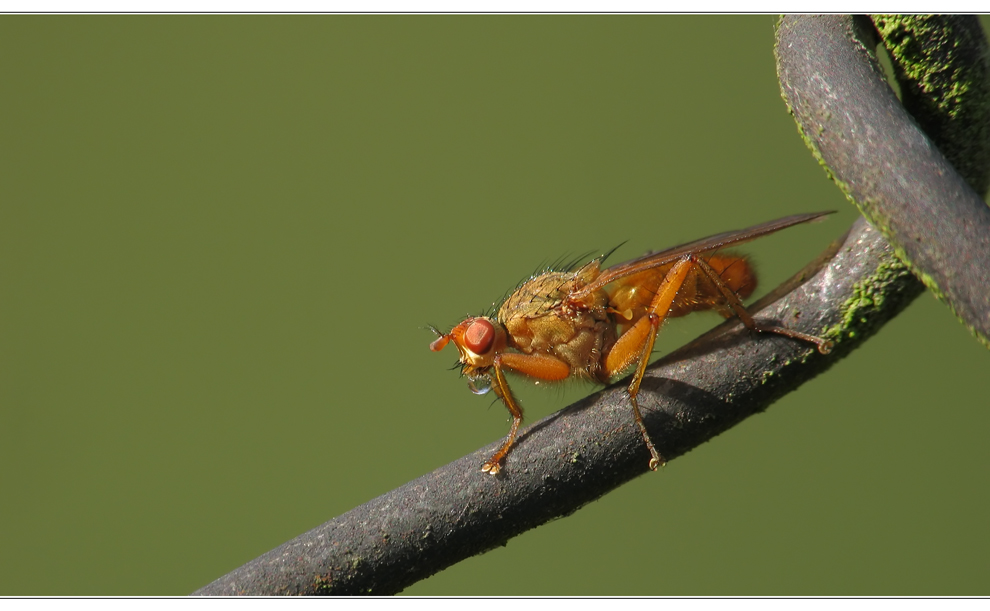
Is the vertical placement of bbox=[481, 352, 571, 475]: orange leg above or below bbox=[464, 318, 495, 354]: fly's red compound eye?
below

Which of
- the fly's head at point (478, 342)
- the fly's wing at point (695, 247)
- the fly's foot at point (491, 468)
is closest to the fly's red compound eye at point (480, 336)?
the fly's head at point (478, 342)

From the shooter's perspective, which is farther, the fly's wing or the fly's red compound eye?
the fly's red compound eye

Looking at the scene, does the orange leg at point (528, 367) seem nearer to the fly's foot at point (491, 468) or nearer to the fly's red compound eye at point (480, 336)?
the fly's red compound eye at point (480, 336)

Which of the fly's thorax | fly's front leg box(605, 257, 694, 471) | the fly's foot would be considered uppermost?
the fly's thorax

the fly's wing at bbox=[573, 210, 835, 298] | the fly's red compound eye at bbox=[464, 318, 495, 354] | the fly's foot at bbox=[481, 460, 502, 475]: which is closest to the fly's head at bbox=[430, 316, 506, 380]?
the fly's red compound eye at bbox=[464, 318, 495, 354]

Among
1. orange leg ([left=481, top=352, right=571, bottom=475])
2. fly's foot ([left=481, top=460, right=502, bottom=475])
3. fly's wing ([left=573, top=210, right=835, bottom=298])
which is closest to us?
fly's foot ([left=481, top=460, right=502, bottom=475])

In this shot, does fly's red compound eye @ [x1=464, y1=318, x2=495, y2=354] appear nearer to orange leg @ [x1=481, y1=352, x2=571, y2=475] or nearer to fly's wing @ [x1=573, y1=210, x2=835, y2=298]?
orange leg @ [x1=481, y1=352, x2=571, y2=475]

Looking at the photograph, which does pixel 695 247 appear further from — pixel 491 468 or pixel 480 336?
pixel 491 468
